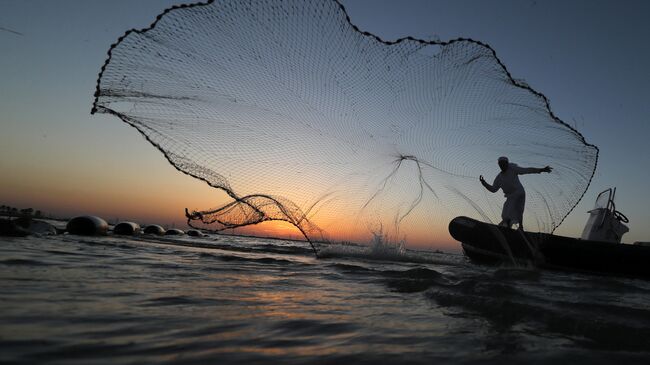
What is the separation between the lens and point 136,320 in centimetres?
295

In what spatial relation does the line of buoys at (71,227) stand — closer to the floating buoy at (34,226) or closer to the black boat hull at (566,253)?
the floating buoy at (34,226)

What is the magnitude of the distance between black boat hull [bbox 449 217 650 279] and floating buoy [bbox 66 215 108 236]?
15775 mm

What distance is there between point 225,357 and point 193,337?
0.48 m

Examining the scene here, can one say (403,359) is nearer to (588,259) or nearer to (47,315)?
(47,315)

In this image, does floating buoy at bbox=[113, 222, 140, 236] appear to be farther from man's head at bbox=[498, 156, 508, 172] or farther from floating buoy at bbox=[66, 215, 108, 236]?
man's head at bbox=[498, 156, 508, 172]

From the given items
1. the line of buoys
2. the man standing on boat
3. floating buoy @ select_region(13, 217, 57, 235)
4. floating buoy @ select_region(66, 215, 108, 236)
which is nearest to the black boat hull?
the man standing on boat

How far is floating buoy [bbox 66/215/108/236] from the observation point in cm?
1631

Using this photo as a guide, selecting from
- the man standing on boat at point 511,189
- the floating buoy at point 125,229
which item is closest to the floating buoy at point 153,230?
the floating buoy at point 125,229

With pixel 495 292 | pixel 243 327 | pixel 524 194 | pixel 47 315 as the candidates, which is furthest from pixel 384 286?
pixel 524 194

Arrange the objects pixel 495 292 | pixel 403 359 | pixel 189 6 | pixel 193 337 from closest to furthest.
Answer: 1. pixel 403 359
2. pixel 193 337
3. pixel 495 292
4. pixel 189 6

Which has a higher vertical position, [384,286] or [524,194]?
[524,194]

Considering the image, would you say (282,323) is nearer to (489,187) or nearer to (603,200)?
(489,187)

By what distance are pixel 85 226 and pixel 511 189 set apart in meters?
16.4

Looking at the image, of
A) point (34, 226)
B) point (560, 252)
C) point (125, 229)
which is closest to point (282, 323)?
point (560, 252)
